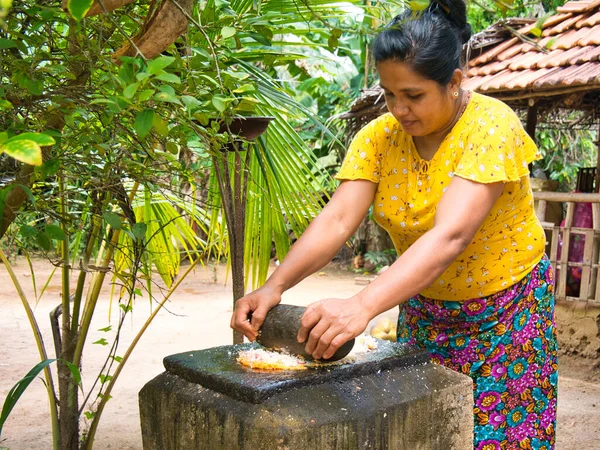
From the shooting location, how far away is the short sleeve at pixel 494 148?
1.88 m

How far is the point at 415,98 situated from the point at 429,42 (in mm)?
152

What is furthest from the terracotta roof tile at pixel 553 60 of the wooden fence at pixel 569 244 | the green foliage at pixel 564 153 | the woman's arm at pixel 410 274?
the green foliage at pixel 564 153

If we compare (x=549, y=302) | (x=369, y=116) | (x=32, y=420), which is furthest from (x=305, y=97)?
(x=549, y=302)

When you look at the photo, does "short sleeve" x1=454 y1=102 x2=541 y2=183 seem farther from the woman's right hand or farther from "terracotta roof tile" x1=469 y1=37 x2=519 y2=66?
"terracotta roof tile" x1=469 y1=37 x2=519 y2=66

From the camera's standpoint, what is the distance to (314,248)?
7.03ft

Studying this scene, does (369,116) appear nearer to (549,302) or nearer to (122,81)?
(549,302)

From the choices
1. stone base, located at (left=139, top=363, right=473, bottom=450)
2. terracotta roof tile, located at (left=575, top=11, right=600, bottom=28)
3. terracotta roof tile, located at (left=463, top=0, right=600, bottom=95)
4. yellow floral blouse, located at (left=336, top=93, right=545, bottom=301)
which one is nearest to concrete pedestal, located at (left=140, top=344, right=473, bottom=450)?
stone base, located at (left=139, top=363, right=473, bottom=450)

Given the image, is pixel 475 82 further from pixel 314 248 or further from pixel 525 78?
pixel 314 248

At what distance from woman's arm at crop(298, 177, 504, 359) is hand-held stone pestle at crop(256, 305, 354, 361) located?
7 centimetres

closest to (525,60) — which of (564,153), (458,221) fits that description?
(458,221)

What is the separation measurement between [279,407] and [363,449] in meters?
0.23

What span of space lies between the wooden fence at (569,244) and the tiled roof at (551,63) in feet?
2.79

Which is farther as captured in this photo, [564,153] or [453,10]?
[564,153]

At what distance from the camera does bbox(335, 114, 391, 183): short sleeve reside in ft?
7.29
